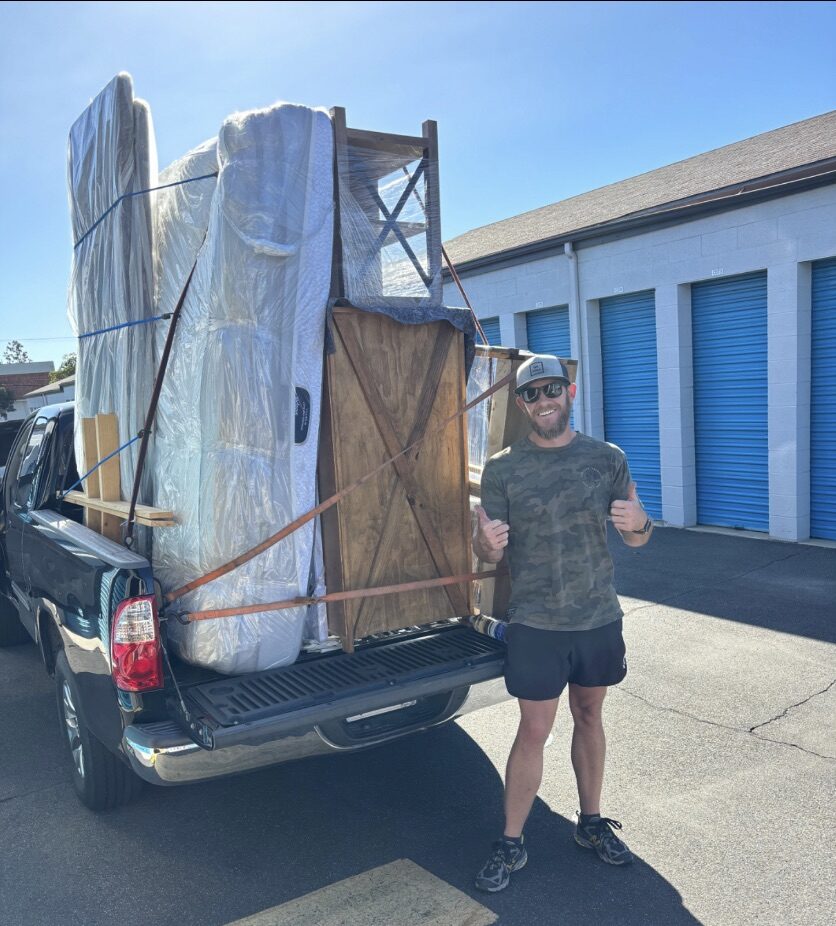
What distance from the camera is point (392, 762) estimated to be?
407 centimetres

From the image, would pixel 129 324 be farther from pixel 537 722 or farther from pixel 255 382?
pixel 537 722

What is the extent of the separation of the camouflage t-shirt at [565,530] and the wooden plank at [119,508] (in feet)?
4.61

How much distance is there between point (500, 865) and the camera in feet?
9.77

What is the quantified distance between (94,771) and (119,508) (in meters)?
1.13

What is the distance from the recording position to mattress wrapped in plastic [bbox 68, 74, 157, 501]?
152 inches

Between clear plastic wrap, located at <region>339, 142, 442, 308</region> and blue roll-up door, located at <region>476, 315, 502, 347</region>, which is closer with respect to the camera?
clear plastic wrap, located at <region>339, 142, 442, 308</region>

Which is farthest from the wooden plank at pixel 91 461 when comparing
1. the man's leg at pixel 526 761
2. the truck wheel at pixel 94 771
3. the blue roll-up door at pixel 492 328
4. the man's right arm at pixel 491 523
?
the blue roll-up door at pixel 492 328

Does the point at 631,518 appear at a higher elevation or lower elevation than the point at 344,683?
higher

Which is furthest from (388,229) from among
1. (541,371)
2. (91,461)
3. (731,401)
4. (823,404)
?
(731,401)

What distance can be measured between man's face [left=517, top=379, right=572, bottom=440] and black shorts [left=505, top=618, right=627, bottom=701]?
2.39 feet

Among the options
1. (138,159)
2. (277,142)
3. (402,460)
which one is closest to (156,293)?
(138,159)

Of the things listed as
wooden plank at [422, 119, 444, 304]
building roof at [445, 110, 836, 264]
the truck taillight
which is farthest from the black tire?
A: building roof at [445, 110, 836, 264]

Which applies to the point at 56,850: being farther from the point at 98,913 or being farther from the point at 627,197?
the point at 627,197

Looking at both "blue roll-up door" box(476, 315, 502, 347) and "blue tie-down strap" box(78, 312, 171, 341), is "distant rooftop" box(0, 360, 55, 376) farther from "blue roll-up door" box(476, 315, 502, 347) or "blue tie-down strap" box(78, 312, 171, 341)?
"blue tie-down strap" box(78, 312, 171, 341)
